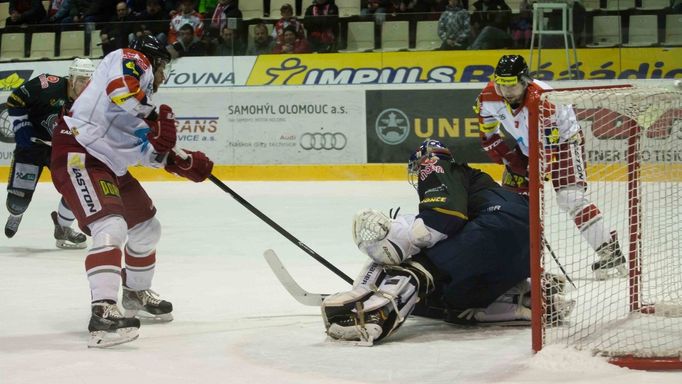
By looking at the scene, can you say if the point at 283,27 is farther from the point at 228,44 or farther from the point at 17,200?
the point at 17,200

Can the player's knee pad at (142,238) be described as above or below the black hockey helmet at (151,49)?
below

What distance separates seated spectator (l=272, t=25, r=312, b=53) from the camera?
971 cm

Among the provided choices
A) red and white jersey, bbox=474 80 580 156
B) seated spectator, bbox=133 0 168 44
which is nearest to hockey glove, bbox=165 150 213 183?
red and white jersey, bbox=474 80 580 156

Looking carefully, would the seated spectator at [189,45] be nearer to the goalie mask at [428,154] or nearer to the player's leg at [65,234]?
the player's leg at [65,234]

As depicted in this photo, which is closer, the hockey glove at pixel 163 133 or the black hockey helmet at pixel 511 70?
the hockey glove at pixel 163 133

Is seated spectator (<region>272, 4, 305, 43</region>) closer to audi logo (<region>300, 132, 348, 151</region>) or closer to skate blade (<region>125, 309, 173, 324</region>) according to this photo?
audi logo (<region>300, 132, 348, 151</region>)

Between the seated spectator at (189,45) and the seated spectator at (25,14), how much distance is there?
8.15 ft

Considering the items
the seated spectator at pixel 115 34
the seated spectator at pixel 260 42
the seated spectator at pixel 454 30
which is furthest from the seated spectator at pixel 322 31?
the seated spectator at pixel 115 34

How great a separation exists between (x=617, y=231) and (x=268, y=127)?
17.2ft

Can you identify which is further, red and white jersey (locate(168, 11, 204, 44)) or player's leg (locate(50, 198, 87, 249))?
red and white jersey (locate(168, 11, 204, 44))

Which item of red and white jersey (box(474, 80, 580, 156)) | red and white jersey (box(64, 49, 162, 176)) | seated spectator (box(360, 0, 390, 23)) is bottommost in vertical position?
red and white jersey (box(474, 80, 580, 156))

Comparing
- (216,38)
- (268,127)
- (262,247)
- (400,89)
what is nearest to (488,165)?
(400,89)

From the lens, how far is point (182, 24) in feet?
32.6

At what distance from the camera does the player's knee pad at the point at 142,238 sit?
13.5ft
